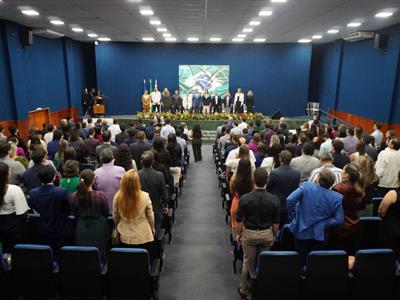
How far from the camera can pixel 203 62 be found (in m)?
18.9

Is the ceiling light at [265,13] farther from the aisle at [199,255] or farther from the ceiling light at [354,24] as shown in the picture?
the aisle at [199,255]

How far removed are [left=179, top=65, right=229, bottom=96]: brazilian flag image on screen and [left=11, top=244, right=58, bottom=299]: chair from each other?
649 inches

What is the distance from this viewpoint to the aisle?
3844 mm

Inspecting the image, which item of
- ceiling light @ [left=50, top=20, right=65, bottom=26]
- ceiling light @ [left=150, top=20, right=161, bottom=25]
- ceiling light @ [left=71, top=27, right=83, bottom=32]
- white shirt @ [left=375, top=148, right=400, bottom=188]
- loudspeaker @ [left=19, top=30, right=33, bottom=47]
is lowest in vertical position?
white shirt @ [left=375, top=148, right=400, bottom=188]

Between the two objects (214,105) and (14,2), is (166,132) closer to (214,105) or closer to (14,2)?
(14,2)

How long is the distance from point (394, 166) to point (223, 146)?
3746 mm

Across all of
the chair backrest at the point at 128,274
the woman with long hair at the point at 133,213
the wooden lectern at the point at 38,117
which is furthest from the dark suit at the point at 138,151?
the wooden lectern at the point at 38,117

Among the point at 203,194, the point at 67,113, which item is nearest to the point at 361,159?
the point at 203,194

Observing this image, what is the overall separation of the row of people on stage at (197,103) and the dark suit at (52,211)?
13.1m

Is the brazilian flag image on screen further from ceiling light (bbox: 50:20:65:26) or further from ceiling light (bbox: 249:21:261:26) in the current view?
ceiling light (bbox: 50:20:65:26)

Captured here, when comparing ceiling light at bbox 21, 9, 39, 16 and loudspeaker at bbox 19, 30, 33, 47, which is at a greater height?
ceiling light at bbox 21, 9, 39, 16

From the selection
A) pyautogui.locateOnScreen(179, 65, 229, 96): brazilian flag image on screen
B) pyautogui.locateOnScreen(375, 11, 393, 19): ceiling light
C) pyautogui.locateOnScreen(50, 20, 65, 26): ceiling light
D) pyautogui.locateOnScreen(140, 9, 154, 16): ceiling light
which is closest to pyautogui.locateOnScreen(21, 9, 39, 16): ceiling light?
pyautogui.locateOnScreen(50, 20, 65, 26): ceiling light

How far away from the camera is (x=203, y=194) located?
7.43 meters

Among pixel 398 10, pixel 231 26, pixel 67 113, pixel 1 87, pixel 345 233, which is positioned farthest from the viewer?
pixel 67 113
